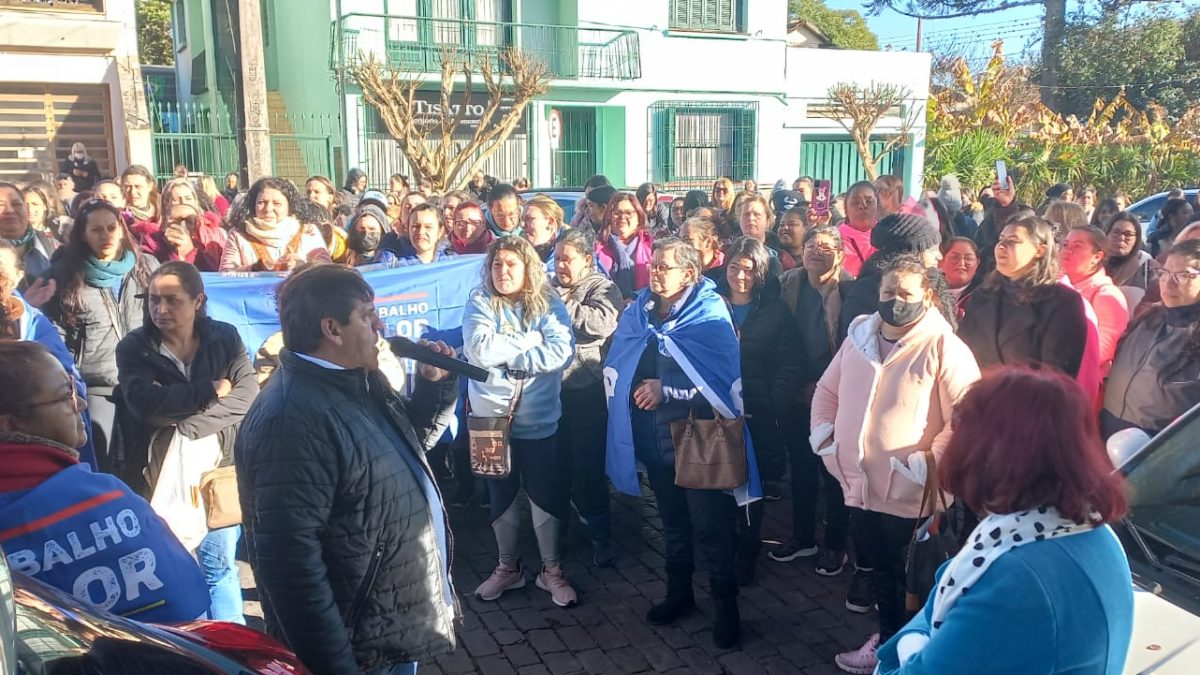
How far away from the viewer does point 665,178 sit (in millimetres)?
22938

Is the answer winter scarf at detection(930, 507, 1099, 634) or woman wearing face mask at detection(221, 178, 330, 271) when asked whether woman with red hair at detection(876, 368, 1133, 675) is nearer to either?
winter scarf at detection(930, 507, 1099, 634)

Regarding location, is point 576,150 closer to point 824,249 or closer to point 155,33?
point 155,33

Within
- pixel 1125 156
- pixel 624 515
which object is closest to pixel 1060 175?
pixel 1125 156

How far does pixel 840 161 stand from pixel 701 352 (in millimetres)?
22104

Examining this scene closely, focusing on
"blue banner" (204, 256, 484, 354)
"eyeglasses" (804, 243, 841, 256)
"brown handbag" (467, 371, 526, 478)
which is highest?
"eyeglasses" (804, 243, 841, 256)

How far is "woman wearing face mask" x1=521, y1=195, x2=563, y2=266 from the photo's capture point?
6117 mm

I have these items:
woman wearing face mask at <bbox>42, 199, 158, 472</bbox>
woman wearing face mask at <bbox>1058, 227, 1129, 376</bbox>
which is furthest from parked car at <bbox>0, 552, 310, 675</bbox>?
woman wearing face mask at <bbox>1058, 227, 1129, 376</bbox>

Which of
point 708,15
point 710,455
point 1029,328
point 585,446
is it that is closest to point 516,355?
point 585,446

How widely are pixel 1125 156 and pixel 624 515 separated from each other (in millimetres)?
19812

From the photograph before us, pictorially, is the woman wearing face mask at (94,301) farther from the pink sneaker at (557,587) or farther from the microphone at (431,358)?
the microphone at (431,358)

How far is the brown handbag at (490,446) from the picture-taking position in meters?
4.65

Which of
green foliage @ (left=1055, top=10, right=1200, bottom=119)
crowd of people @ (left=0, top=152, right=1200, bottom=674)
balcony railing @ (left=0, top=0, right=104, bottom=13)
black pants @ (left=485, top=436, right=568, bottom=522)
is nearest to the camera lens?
crowd of people @ (left=0, top=152, right=1200, bottom=674)

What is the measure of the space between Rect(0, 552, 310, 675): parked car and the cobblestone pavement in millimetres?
2147

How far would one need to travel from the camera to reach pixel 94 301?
16.4 ft
